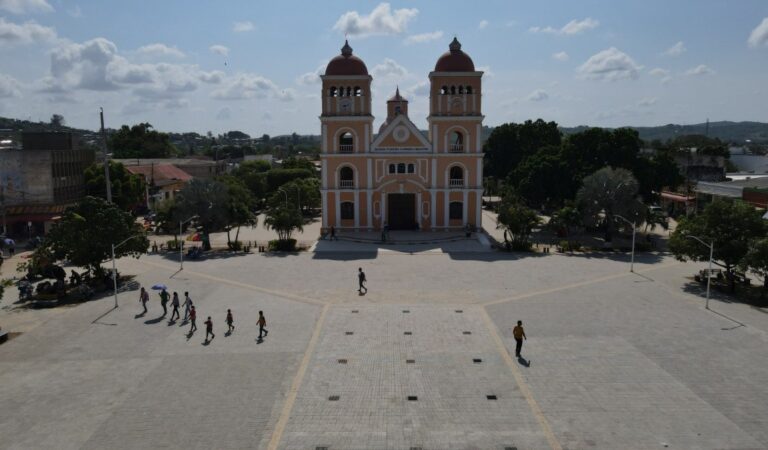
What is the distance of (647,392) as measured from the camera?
59.4 ft

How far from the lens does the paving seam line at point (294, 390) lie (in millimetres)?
15541

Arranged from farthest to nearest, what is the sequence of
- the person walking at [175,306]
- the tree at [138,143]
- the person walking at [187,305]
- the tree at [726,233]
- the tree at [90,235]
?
the tree at [138,143] < the tree at [90,235] < the tree at [726,233] < the person walking at [187,305] < the person walking at [175,306]

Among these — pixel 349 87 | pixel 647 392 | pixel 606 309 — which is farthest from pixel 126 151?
pixel 647 392

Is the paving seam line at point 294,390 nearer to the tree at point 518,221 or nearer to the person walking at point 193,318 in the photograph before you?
the person walking at point 193,318

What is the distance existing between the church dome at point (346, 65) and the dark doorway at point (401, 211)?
10.3 metres

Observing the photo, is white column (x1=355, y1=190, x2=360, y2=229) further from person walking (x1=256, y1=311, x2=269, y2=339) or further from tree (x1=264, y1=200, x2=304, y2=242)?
person walking (x1=256, y1=311, x2=269, y2=339)

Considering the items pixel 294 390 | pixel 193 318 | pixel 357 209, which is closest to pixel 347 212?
pixel 357 209

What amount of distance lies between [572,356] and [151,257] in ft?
97.1

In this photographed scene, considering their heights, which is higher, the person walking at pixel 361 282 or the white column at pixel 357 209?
the white column at pixel 357 209

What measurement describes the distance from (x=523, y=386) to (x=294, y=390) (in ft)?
23.3

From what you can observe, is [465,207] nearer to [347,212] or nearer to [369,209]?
[369,209]

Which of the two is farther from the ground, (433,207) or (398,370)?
(433,207)

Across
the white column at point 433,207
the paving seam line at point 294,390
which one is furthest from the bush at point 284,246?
the paving seam line at point 294,390

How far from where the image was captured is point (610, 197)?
41.8m
